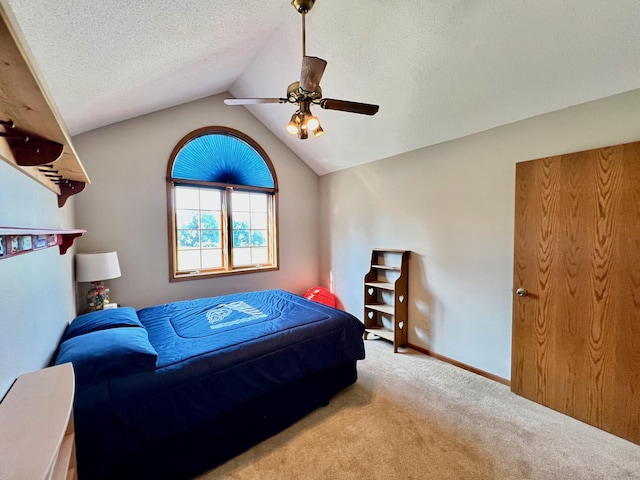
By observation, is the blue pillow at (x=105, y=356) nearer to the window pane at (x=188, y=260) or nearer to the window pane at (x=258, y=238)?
the window pane at (x=188, y=260)

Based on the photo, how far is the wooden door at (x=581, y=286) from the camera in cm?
181

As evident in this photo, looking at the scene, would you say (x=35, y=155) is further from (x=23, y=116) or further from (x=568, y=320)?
(x=568, y=320)

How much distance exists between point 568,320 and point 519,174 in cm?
126

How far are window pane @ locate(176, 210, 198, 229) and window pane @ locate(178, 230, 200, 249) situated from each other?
0.08 metres

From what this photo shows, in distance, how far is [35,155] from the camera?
109 cm

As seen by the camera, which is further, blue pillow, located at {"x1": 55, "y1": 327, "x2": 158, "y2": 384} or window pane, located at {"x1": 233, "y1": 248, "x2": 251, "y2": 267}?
window pane, located at {"x1": 233, "y1": 248, "x2": 251, "y2": 267}

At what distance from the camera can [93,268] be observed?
99.0 inches

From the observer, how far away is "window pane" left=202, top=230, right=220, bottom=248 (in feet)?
11.9

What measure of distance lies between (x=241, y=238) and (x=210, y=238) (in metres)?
0.45

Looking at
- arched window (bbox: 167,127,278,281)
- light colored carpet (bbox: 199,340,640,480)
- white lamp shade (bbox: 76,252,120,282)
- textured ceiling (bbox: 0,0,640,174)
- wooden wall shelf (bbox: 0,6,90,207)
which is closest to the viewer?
wooden wall shelf (bbox: 0,6,90,207)

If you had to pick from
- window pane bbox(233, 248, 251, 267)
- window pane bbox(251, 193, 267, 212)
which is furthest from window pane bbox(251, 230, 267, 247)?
window pane bbox(251, 193, 267, 212)

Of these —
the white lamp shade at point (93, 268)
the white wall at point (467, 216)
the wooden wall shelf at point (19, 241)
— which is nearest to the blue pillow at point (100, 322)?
the white lamp shade at point (93, 268)

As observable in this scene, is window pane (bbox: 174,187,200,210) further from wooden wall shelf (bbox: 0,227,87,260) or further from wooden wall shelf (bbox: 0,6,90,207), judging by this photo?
wooden wall shelf (bbox: 0,227,87,260)

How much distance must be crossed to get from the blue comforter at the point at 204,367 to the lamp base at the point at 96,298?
442 mm
